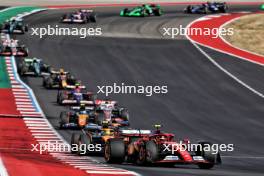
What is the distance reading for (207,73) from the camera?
5641 centimetres

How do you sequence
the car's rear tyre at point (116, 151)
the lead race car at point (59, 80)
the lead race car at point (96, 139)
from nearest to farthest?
1. the car's rear tyre at point (116, 151)
2. the lead race car at point (96, 139)
3. the lead race car at point (59, 80)

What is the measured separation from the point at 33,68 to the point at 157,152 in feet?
92.3

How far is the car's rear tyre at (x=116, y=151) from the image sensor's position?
27469mm

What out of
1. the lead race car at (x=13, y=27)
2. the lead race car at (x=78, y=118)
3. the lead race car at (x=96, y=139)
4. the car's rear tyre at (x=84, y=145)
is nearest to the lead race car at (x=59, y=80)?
the lead race car at (x=78, y=118)

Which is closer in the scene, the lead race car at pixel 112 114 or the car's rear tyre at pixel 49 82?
the lead race car at pixel 112 114

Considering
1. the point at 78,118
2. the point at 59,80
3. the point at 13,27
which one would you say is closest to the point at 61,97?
the point at 59,80

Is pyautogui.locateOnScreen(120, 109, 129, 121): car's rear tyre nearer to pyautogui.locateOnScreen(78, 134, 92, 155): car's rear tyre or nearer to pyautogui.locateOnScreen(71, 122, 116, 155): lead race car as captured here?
pyautogui.locateOnScreen(71, 122, 116, 155): lead race car

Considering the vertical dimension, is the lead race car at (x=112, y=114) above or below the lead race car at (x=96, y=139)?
below

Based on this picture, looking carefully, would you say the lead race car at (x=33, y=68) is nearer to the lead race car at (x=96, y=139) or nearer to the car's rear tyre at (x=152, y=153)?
the lead race car at (x=96, y=139)

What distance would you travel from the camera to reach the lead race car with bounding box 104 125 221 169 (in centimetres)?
2656

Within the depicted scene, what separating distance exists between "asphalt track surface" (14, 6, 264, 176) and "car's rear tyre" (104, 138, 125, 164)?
46 cm

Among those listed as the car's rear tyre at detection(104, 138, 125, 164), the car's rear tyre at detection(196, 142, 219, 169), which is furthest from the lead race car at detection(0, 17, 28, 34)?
the car's rear tyre at detection(196, 142, 219, 169)

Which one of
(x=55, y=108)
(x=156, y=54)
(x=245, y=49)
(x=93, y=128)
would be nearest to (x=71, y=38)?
(x=156, y=54)

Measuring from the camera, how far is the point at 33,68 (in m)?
53.9
